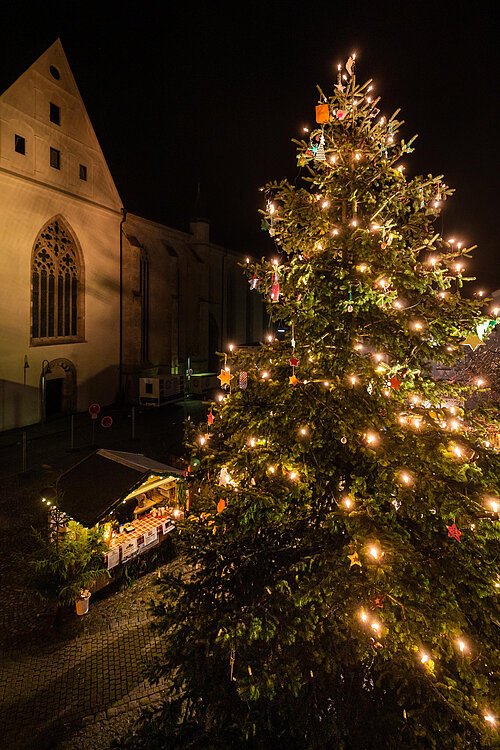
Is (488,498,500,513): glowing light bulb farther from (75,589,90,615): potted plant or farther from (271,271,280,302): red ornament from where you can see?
(75,589,90,615): potted plant

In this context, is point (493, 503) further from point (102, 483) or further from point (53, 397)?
point (53, 397)

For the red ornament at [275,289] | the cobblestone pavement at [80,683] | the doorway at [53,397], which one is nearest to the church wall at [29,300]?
the doorway at [53,397]

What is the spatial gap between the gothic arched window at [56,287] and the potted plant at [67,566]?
15802 millimetres

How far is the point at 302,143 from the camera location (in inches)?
175

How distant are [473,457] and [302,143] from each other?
3511mm

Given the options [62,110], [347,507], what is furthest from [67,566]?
[62,110]

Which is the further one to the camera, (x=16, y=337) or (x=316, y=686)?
(x=16, y=337)

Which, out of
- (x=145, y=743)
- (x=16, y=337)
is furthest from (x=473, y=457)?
(x=16, y=337)

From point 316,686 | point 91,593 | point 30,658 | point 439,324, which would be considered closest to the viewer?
point 316,686

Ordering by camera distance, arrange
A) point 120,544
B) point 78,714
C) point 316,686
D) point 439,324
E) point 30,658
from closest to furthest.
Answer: point 316,686 < point 439,324 < point 78,714 < point 30,658 < point 120,544

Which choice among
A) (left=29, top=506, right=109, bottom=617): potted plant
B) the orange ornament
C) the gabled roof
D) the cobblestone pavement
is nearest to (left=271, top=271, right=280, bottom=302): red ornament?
the orange ornament

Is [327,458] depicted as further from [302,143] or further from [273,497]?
[302,143]

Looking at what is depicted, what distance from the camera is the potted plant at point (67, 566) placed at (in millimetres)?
6723

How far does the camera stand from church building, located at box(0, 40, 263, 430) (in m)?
19.4
